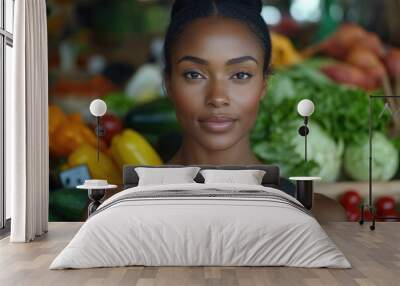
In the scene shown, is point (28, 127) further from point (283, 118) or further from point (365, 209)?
point (365, 209)

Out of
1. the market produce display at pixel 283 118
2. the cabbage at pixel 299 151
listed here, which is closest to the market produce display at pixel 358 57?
the market produce display at pixel 283 118

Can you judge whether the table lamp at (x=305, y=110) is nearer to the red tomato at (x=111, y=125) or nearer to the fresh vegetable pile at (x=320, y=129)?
the fresh vegetable pile at (x=320, y=129)

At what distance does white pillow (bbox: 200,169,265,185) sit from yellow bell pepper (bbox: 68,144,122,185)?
1442 millimetres

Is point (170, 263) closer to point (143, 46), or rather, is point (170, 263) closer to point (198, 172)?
point (198, 172)

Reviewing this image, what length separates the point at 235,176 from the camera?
7.01m

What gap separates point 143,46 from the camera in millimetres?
8242

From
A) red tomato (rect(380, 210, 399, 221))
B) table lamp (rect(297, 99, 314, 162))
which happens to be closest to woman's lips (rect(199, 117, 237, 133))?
table lamp (rect(297, 99, 314, 162))

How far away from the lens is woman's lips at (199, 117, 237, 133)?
8.07 m

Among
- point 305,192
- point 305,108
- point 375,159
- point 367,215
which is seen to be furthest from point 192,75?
point 367,215

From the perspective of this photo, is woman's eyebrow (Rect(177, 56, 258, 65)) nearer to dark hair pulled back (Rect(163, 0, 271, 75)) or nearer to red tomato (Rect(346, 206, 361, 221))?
dark hair pulled back (Rect(163, 0, 271, 75))

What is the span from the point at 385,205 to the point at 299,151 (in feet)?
4.12

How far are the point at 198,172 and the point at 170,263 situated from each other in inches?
104

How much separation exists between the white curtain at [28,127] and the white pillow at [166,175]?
104 centimetres

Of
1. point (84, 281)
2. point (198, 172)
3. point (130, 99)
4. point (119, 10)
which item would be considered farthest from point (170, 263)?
point (119, 10)
